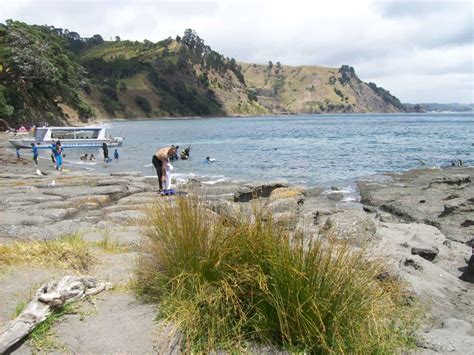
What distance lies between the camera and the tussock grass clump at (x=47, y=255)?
643 centimetres

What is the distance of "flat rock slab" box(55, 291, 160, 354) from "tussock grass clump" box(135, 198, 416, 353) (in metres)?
0.26

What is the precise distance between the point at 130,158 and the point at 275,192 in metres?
24.6

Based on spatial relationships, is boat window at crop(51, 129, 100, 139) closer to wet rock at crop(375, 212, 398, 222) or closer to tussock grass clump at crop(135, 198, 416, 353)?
wet rock at crop(375, 212, 398, 222)

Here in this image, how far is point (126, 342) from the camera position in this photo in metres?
4.49

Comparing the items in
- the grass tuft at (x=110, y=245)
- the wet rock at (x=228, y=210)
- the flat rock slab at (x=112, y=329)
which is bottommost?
the grass tuft at (x=110, y=245)

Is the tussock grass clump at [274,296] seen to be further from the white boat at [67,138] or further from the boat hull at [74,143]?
the boat hull at [74,143]

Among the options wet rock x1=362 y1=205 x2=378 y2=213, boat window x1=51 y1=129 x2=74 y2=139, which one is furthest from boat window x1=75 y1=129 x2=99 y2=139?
wet rock x1=362 y1=205 x2=378 y2=213

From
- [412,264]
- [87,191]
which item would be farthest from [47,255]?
[87,191]

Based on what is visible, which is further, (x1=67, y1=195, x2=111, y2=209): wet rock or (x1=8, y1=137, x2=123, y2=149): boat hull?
(x1=8, y1=137, x2=123, y2=149): boat hull

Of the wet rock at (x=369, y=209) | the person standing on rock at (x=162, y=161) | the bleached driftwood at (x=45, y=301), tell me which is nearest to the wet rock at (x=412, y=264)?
the bleached driftwood at (x=45, y=301)

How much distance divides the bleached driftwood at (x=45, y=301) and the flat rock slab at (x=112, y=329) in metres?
0.18

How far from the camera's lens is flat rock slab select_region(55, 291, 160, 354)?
4.37 m

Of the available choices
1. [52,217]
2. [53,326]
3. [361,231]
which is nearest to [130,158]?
[52,217]

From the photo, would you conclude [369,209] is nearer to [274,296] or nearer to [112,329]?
[274,296]
